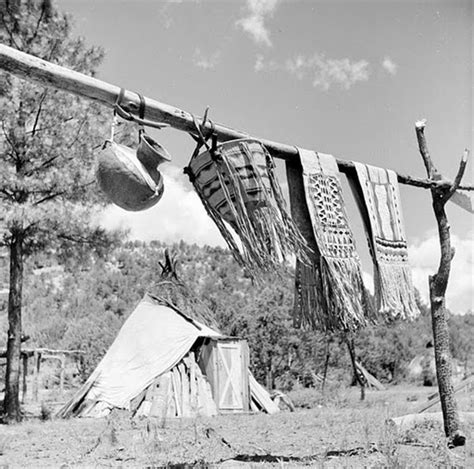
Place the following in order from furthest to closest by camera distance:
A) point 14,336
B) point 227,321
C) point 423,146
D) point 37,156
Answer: point 227,321
point 14,336
point 37,156
point 423,146

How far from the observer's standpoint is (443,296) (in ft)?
14.6

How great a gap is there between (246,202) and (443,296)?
6.59 ft

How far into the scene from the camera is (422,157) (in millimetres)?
4754

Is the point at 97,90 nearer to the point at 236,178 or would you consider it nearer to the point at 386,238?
the point at 236,178

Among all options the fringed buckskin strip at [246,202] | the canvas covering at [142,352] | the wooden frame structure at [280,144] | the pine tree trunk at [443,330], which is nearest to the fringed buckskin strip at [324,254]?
the wooden frame structure at [280,144]

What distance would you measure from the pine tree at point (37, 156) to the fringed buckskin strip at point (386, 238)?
21.7 ft

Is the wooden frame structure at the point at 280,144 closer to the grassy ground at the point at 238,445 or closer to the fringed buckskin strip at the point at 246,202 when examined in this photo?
the fringed buckskin strip at the point at 246,202

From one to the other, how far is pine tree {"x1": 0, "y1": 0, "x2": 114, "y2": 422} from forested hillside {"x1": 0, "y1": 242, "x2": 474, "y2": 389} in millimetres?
1050

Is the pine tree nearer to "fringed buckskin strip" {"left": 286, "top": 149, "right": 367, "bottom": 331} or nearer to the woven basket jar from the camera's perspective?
"fringed buckskin strip" {"left": 286, "top": 149, "right": 367, "bottom": 331}

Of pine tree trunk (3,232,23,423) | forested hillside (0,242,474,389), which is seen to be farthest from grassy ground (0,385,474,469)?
forested hillside (0,242,474,389)

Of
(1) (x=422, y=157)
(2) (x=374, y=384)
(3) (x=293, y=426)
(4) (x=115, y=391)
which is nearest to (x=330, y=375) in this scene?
(2) (x=374, y=384)

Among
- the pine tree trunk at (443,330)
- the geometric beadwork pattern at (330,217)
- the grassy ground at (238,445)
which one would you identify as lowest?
the grassy ground at (238,445)

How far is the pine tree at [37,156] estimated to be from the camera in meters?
9.47

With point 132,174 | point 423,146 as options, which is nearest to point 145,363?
point 423,146
